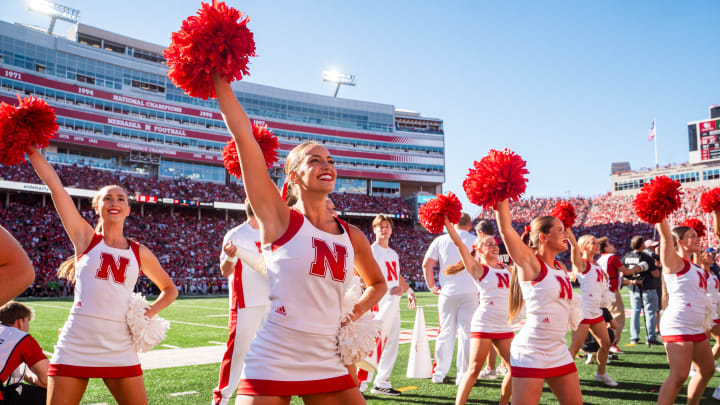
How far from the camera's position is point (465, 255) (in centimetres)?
446

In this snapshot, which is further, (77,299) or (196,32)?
(77,299)

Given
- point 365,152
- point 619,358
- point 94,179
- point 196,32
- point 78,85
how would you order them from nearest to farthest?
point 196,32
point 619,358
point 94,179
point 78,85
point 365,152

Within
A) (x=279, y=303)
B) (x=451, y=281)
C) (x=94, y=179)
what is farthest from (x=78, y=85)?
(x=279, y=303)

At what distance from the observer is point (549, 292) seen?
348 cm

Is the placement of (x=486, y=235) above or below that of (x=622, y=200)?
below

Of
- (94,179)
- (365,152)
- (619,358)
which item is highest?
(365,152)

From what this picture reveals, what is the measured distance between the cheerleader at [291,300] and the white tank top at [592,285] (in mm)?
5025

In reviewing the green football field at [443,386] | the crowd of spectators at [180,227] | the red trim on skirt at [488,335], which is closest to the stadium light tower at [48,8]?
the crowd of spectators at [180,227]

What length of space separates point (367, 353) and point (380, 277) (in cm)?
47

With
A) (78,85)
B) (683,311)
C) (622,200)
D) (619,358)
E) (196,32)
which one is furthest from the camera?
(622,200)

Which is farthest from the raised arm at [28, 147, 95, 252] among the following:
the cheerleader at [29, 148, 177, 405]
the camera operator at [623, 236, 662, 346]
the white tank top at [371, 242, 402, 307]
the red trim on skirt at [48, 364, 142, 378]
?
the camera operator at [623, 236, 662, 346]

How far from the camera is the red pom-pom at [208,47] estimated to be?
1.95 meters

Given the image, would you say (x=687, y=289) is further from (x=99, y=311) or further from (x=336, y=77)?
(x=336, y=77)

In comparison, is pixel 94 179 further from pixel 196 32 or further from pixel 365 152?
pixel 196 32
